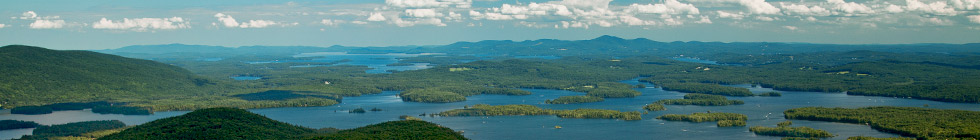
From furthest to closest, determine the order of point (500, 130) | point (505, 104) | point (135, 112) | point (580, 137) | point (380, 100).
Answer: point (380, 100)
point (505, 104)
point (135, 112)
point (500, 130)
point (580, 137)

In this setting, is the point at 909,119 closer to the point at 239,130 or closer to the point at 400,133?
the point at 400,133

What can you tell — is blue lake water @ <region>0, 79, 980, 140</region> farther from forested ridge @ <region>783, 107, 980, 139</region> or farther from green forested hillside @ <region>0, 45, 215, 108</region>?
green forested hillside @ <region>0, 45, 215, 108</region>

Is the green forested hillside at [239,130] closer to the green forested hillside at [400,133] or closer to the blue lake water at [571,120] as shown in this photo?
the green forested hillside at [400,133]

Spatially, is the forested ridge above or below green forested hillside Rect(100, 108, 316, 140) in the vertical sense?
below

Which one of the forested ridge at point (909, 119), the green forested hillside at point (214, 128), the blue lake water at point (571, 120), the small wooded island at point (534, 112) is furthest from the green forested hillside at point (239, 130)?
the forested ridge at point (909, 119)

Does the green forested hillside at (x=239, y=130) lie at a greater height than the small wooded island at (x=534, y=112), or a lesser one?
greater

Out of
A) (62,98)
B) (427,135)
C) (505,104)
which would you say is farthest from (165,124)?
(62,98)

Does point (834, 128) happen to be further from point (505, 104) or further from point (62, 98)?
point (62, 98)

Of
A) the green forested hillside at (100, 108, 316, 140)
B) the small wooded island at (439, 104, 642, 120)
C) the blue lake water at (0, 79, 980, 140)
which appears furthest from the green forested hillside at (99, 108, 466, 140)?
the small wooded island at (439, 104, 642, 120)
